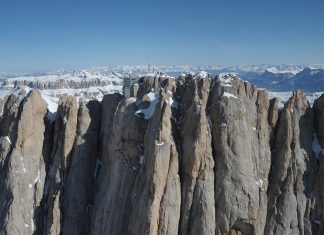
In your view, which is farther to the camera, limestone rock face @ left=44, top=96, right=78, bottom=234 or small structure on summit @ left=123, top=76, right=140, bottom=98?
small structure on summit @ left=123, top=76, right=140, bottom=98

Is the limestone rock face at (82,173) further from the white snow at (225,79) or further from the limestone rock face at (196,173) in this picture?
the white snow at (225,79)

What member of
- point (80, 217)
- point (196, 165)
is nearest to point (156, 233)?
point (196, 165)

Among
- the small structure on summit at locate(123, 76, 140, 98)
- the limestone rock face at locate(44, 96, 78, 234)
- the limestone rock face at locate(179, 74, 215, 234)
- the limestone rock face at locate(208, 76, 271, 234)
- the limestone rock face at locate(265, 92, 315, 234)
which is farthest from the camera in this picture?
the small structure on summit at locate(123, 76, 140, 98)

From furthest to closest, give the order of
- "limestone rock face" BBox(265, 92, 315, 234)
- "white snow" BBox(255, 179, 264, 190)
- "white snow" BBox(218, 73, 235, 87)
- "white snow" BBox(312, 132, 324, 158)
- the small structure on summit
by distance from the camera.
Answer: the small structure on summit, "white snow" BBox(218, 73, 235, 87), "white snow" BBox(312, 132, 324, 158), "limestone rock face" BBox(265, 92, 315, 234), "white snow" BBox(255, 179, 264, 190)

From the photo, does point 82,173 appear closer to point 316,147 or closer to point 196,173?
point 196,173

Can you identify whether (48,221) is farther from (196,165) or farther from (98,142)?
(196,165)

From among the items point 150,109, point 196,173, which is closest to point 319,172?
point 196,173

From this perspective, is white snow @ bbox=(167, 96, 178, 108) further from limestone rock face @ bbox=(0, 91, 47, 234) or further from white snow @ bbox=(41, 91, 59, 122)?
limestone rock face @ bbox=(0, 91, 47, 234)

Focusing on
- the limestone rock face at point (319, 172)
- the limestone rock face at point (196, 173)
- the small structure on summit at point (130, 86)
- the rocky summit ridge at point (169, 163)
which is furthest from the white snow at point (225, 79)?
the small structure on summit at point (130, 86)

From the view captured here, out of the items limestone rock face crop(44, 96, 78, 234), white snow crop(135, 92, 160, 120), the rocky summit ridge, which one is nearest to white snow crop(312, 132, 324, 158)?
the rocky summit ridge
